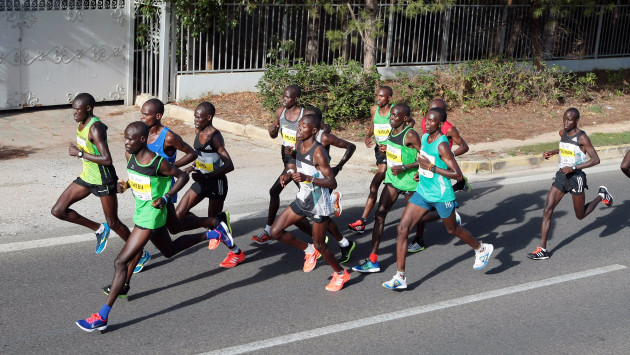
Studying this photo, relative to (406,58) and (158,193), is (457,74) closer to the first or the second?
(406,58)

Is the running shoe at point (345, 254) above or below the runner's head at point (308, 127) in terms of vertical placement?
below

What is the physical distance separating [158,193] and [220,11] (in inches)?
369

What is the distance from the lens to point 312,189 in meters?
6.84

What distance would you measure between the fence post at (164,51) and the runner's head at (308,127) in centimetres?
850

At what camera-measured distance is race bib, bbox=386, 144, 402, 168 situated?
7.75 m

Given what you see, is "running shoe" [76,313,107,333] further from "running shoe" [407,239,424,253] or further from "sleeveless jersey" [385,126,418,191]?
"running shoe" [407,239,424,253]

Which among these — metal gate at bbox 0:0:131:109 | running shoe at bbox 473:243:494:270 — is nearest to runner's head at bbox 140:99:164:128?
running shoe at bbox 473:243:494:270

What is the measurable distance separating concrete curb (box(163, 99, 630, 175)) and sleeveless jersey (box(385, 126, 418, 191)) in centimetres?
412

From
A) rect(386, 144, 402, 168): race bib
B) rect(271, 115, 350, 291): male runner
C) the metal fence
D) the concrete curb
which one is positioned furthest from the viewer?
the metal fence

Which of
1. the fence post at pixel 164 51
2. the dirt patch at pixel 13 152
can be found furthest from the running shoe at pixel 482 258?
the fence post at pixel 164 51

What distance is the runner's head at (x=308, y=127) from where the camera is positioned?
6.78 meters

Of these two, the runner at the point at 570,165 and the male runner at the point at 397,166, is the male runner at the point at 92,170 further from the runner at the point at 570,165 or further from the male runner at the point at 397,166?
the runner at the point at 570,165

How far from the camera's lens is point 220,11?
15.0 meters

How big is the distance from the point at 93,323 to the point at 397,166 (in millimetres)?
3384
